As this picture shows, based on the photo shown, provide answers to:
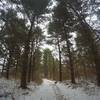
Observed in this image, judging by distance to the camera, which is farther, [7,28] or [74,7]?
[7,28]

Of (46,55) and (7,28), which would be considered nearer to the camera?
(7,28)

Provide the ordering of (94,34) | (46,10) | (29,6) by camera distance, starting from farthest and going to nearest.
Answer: (46,10) < (29,6) < (94,34)

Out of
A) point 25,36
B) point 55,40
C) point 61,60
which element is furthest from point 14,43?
point 61,60

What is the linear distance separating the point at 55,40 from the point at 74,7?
14.7m

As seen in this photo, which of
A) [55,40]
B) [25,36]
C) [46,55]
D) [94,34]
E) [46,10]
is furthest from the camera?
[46,55]

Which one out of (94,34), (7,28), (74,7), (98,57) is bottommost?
(98,57)

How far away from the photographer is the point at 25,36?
1828 cm

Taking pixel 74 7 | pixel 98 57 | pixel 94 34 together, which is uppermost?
pixel 74 7

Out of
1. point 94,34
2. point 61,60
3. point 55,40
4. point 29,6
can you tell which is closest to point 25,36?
point 29,6

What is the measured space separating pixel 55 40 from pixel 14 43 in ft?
35.3

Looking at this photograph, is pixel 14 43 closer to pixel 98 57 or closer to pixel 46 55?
pixel 98 57

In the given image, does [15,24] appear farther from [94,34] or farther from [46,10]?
[94,34]

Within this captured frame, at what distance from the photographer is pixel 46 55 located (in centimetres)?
5319

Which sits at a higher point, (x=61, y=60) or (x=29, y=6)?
(x=29, y=6)
